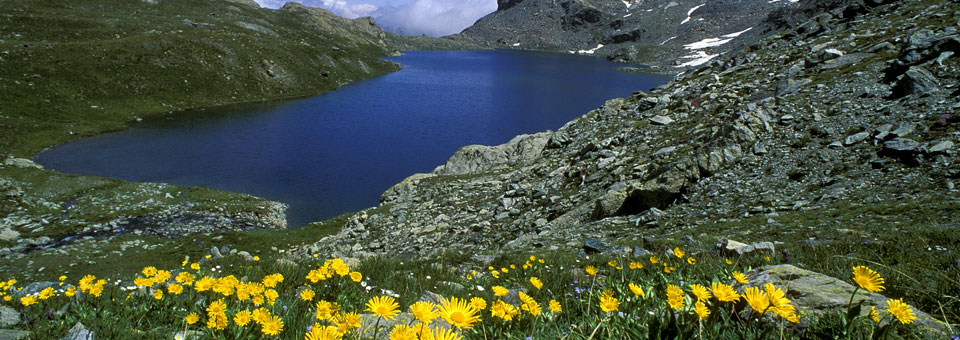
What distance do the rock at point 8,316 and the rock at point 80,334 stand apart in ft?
3.44

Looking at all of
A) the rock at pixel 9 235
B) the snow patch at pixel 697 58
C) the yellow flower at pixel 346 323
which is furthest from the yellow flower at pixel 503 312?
the snow patch at pixel 697 58

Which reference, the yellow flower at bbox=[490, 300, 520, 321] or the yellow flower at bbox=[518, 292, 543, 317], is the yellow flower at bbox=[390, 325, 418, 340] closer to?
the yellow flower at bbox=[490, 300, 520, 321]

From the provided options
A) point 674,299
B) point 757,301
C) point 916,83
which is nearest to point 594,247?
point 674,299

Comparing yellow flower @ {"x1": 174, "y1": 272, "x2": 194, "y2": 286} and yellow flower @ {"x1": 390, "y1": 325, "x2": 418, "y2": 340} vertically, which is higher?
yellow flower @ {"x1": 390, "y1": 325, "x2": 418, "y2": 340}

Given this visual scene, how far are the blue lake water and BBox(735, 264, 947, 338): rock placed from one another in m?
28.6

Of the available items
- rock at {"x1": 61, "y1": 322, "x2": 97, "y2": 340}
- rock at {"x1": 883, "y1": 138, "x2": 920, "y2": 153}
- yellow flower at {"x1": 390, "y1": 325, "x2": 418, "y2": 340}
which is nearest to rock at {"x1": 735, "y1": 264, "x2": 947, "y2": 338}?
yellow flower at {"x1": 390, "y1": 325, "x2": 418, "y2": 340}

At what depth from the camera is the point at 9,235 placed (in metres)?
20.6

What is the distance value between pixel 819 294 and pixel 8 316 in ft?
21.7

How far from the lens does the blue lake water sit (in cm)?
3428

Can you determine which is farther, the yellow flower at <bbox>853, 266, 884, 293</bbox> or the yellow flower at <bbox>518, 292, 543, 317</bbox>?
the yellow flower at <bbox>518, 292, 543, 317</bbox>

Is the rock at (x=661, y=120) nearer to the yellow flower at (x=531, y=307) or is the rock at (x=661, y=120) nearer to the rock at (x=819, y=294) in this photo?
the rock at (x=819, y=294)

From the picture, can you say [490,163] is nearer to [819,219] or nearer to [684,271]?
[819,219]

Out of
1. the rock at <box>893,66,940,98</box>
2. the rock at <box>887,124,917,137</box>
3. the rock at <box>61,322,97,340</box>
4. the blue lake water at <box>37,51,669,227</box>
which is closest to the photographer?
the rock at <box>61,322,97,340</box>

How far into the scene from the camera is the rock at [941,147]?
33.5 ft
